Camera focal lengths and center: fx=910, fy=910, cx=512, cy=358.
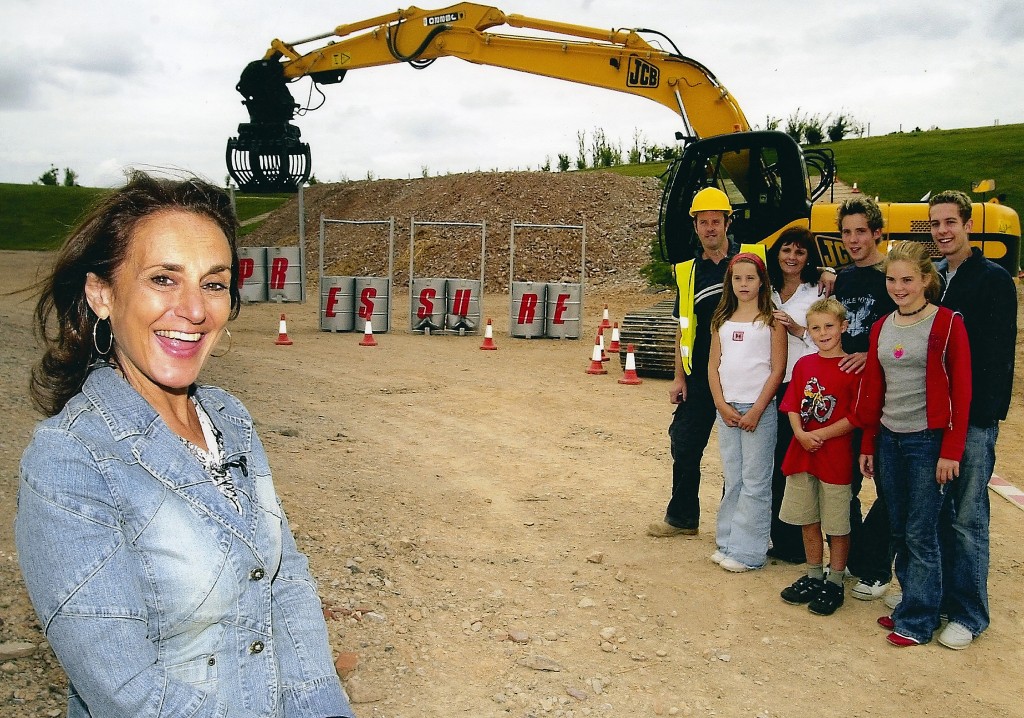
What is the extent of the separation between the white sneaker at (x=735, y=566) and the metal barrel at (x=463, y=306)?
12.3m

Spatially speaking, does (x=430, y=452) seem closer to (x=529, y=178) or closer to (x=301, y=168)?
(x=301, y=168)

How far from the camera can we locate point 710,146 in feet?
30.3

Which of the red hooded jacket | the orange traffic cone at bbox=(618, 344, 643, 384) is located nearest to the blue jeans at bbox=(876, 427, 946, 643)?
the red hooded jacket

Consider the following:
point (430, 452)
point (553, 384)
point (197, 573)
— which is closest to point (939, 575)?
point (197, 573)

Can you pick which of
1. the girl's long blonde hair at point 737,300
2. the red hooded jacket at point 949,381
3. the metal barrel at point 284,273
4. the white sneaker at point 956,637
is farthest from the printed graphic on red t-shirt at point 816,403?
the metal barrel at point 284,273

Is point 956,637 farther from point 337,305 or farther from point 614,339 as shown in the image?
point 337,305

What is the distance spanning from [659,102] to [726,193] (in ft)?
17.2

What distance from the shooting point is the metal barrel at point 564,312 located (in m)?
17.3

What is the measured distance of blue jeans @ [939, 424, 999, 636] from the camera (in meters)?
4.60

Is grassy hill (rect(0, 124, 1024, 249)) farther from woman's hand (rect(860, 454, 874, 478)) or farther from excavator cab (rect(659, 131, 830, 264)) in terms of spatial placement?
woman's hand (rect(860, 454, 874, 478))

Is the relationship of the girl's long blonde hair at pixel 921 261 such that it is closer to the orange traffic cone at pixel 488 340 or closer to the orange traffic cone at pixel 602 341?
the orange traffic cone at pixel 602 341

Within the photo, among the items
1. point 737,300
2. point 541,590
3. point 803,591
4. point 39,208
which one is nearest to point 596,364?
point 737,300

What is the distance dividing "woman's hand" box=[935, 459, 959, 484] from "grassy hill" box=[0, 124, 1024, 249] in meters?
24.6

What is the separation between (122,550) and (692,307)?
193 inches
